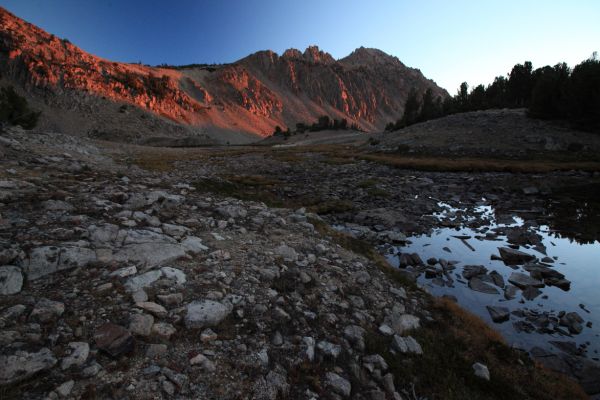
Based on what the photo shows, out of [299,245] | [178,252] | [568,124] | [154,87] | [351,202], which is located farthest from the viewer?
[154,87]

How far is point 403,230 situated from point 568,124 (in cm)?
5164

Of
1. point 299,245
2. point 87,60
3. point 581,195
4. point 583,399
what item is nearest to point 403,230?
point 299,245

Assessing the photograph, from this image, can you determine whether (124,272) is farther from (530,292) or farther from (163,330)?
(530,292)

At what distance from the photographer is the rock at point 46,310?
360 centimetres

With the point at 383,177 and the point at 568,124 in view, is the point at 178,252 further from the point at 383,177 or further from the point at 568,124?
the point at 568,124

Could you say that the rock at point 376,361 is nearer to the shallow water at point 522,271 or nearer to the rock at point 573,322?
the shallow water at point 522,271

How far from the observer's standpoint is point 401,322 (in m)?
5.95

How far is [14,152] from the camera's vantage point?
1254 centimetres

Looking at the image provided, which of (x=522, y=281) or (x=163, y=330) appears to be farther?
(x=522, y=281)

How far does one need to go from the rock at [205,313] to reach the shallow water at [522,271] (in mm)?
6519

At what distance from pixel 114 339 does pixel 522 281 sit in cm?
1140

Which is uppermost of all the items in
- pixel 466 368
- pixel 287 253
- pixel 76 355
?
pixel 76 355

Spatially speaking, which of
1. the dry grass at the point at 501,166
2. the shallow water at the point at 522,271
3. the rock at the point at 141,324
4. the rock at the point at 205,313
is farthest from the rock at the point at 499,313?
the dry grass at the point at 501,166

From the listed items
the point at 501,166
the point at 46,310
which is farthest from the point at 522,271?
the point at 501,166
